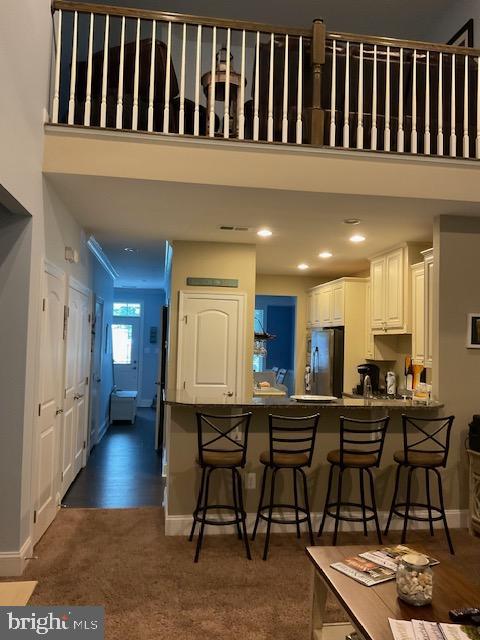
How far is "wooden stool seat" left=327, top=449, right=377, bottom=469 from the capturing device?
3.67 meters

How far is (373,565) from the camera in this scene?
7.40 ft

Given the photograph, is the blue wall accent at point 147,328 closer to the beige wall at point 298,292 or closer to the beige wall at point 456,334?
the beige wall at point 298,292

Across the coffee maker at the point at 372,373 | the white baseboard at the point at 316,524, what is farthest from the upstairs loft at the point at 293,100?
the coffee maker at the point at 372,373

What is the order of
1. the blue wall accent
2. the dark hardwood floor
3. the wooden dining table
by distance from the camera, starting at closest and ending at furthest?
the wooden dining table
the dark hardwood floor
the blue wall accent

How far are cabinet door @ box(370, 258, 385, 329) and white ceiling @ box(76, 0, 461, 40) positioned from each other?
278 cm

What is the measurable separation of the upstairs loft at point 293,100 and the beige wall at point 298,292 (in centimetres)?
409

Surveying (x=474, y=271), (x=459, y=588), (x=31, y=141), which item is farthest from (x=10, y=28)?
(x=474, y=271)

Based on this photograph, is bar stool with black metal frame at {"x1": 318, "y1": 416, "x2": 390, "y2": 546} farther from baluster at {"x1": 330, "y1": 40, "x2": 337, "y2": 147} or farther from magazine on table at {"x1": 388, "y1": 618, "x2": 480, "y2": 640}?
baluster at {"x1": 330, "y1": 40, "x2": 337, "y2": 147}

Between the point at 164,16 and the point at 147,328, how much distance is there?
8322 mm

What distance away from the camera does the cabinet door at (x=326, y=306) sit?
707 centimetres

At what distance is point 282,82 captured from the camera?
12.7 feet

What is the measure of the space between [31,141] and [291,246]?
129 inches

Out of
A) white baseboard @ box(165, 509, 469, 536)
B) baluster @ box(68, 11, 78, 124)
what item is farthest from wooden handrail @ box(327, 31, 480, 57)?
white baseboard @ box(165, 509, 469, 536)

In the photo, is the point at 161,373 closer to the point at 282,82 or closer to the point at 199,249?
the point at 199,249
